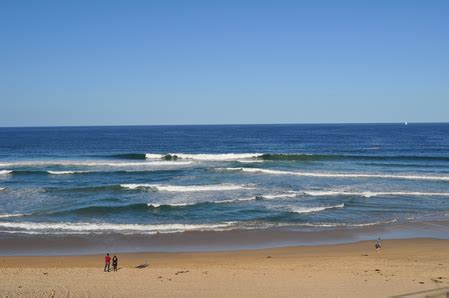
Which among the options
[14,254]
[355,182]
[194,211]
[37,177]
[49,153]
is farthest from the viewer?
[49,153]

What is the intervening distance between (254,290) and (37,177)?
100ft

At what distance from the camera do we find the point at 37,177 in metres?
40.0

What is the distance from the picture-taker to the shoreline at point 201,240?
68.1 ft

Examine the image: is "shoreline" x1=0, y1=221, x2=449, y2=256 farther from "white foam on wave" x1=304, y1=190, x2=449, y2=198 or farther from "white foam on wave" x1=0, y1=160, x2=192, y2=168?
"white foam on wave" x1=0, y1=160, x2=192, y2=168

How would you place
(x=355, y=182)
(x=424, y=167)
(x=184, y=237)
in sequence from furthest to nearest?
(x=424, y=167) → (x=355, y=182) → (x=184, y=237)

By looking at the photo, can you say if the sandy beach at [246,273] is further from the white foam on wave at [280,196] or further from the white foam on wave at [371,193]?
the white foam on wave at [371,193]

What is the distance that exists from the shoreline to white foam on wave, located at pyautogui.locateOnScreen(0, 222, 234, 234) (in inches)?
28.3

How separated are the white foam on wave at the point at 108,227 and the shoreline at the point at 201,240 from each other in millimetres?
720

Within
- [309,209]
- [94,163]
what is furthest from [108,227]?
[94,163]

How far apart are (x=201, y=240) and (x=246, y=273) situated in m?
5.60

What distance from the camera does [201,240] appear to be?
874 inches

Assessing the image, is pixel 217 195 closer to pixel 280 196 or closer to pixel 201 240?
pixel 280 196

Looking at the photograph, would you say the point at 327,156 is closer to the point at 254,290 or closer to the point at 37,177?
the point at 37,177

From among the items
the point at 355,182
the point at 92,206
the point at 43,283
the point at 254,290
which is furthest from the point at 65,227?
the point at 355,182
